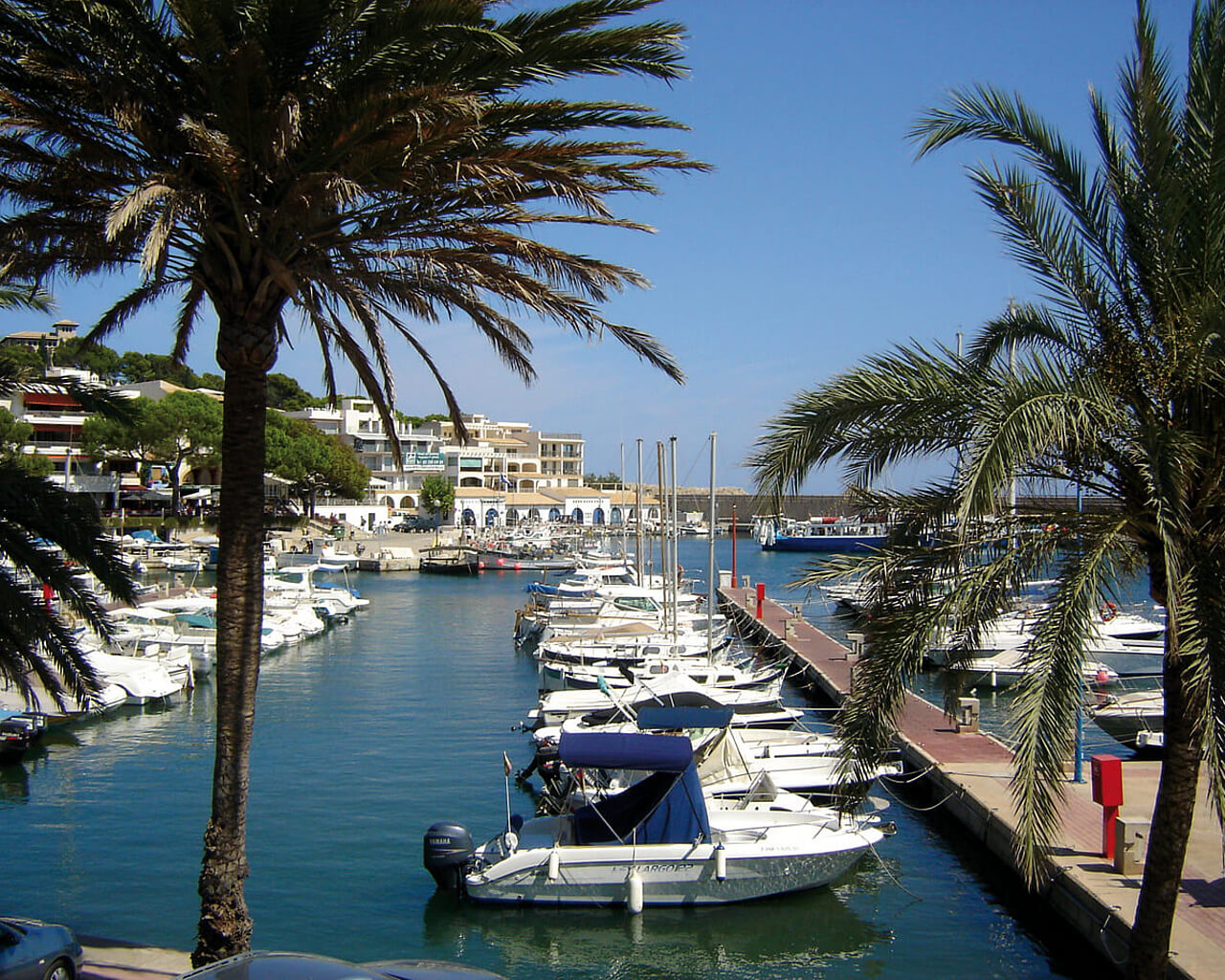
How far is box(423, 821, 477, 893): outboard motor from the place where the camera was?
49.6 feet

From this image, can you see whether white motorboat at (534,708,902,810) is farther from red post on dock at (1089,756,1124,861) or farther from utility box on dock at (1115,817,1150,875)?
utility box on dock at (1115,817,1150,875)

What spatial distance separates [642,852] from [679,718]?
11.6ft

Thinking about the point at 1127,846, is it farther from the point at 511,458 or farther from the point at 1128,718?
the point at 511,458

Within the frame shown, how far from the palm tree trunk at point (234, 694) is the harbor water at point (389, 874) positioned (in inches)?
241

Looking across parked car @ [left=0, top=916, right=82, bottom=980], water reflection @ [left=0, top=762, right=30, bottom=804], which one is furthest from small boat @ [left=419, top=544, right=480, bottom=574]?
parked car @ [left=0, top=916, right=82, bottom=980]

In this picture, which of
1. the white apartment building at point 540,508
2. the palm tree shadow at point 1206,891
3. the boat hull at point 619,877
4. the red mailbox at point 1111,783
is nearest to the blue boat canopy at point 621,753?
the boat hull at point 619,877

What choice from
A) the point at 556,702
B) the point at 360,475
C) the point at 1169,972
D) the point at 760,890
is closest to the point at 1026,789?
the point at 1169,972

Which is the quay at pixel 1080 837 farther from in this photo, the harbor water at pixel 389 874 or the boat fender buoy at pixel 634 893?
the boat fender buoy at pixel 634 893

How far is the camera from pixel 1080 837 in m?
14.7

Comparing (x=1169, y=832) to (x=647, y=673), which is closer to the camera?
(x=1169, y=832)

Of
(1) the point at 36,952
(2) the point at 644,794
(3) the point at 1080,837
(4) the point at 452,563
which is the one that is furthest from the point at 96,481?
(3) the point at 1080,837

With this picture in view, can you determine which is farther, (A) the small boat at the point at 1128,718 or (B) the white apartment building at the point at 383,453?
→ (B) the white apartment building at the point at 383,453

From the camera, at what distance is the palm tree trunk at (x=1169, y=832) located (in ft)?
23.8

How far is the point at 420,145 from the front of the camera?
313 inches
